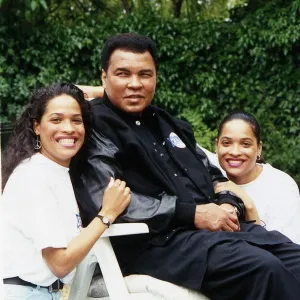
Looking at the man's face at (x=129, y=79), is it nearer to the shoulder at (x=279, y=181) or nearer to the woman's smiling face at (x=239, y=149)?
the woman's smiling face at (x=239, y=149)

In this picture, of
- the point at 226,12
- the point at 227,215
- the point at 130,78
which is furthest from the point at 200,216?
the point at 226,12

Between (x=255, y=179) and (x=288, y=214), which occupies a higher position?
(x=255, y=179)

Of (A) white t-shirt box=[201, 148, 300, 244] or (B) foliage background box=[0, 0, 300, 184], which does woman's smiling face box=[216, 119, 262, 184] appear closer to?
(A) white t-shirt box=[201, 148, 300, 244]

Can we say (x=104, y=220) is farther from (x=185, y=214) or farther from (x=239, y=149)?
(x=239, y=149)

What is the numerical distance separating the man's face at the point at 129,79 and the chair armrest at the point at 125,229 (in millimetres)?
786

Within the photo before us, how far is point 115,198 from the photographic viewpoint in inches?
111

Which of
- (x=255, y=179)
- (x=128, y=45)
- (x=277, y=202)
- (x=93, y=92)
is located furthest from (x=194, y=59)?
(x=128, y=45)

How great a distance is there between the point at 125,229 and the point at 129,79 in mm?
919

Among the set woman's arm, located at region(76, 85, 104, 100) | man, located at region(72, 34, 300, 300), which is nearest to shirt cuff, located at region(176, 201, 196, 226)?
man, located at region(72, 34, 300, 300)

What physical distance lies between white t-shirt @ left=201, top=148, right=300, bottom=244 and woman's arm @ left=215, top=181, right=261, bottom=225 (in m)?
0.15

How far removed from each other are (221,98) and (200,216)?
5.95 meters

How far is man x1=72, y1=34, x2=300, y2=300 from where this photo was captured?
2.74 meters

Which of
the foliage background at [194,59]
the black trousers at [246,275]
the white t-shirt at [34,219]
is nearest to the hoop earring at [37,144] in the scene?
the white t-shirt at [34,219]

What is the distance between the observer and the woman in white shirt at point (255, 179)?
11.7ft
